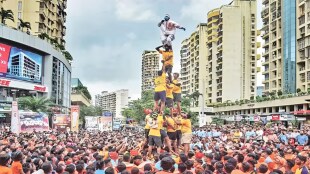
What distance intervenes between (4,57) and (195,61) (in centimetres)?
7023

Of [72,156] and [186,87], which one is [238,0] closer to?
[186,87]

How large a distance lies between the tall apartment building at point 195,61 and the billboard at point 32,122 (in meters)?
75.3

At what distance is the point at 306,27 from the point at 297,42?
3.46m

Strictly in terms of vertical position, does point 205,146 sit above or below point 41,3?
below

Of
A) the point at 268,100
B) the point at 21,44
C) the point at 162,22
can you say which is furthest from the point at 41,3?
the point at 162,22

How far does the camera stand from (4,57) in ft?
164

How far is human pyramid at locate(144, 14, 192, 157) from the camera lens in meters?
15.0

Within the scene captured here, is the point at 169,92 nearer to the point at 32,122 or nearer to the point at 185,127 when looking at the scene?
the point at 185,127

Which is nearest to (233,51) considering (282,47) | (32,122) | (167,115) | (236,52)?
(236,52)

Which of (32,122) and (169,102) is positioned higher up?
(169,102)

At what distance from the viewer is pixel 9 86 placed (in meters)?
50.7

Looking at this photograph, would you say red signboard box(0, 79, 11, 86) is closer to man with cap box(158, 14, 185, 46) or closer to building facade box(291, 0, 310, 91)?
man with cap box(158, 14, 185, 46)

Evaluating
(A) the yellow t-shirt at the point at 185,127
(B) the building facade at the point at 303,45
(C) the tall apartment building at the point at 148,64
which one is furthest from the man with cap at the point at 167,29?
(C) the tall apartment building at the point at 148,64

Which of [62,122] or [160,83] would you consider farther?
[62,122]
